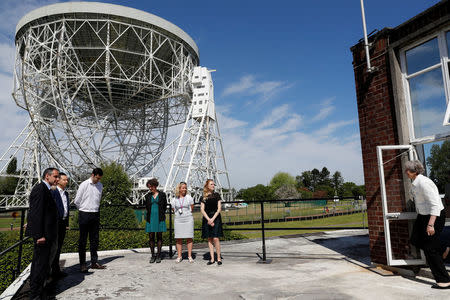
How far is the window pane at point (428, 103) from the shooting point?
444 centimetres

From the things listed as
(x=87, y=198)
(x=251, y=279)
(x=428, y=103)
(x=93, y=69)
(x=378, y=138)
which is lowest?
(x=251, y=279)

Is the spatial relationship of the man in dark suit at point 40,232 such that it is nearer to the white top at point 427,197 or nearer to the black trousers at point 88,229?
the black trousers at point 88,229

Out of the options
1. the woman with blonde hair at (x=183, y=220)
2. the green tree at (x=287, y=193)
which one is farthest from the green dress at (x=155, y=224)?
the green tree at (x=287, y=193)

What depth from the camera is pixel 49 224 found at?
3879mm

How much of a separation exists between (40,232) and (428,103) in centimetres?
566

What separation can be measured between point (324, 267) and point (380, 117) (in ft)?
8.77

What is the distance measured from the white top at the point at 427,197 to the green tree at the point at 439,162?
0.97m

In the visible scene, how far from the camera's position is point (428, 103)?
15.2 ft

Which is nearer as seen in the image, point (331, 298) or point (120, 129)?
point (331, 298)

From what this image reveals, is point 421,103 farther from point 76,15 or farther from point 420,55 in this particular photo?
point 76,15

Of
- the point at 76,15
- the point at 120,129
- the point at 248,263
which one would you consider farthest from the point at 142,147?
the point at 248,263

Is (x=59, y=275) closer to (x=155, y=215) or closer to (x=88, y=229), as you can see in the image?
(x=88, y=229)

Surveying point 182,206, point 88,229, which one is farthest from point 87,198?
point 182,206

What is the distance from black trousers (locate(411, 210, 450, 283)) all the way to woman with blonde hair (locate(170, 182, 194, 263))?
150 inches
